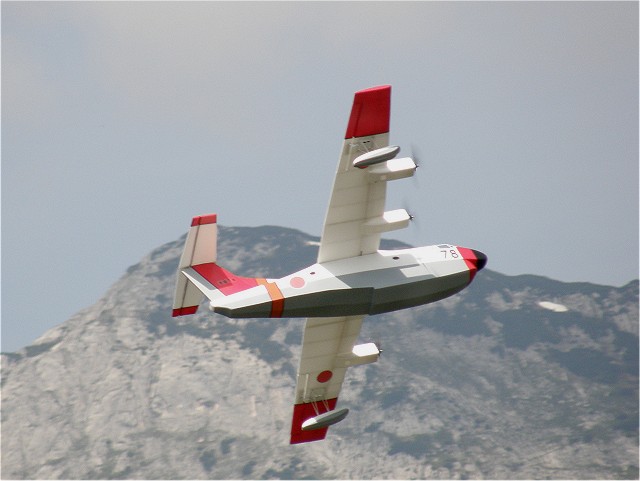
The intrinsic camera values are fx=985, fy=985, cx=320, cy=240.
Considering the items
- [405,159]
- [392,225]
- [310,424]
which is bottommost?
[310,424]

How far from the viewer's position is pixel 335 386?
6581cm

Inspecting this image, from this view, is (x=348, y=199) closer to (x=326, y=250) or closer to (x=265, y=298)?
(x=326, y=250)

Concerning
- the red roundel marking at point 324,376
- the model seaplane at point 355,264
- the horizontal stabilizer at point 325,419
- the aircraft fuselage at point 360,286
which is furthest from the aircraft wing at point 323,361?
the model seaplane at point 355,264

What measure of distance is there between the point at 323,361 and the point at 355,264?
1078cm

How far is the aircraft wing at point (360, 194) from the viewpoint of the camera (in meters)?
51.1

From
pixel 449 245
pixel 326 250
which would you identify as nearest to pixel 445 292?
pixel 449 245

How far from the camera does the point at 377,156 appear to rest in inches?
1962

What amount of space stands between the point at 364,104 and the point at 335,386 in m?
22.5

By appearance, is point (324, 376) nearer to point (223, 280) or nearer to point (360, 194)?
point (223, 280)

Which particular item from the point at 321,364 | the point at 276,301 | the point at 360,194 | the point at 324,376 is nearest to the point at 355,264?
the point at 360,194

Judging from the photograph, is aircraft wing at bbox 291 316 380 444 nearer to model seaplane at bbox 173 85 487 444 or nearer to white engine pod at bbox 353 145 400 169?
model seaplane at bbox 173 85 487 444

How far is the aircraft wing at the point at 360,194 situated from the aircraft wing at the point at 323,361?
7811 millimetres

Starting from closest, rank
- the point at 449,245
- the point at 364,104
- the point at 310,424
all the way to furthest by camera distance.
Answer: the point at 364,104, the point at 449,245, the point at 310,424

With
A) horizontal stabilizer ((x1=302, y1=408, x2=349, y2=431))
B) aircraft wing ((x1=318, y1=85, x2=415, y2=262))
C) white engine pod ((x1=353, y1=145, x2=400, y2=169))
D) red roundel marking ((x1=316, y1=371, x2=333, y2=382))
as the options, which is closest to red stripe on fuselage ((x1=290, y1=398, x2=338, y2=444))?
red roundel marking ((x1=316, y1=371, x2=333, y2=382))
